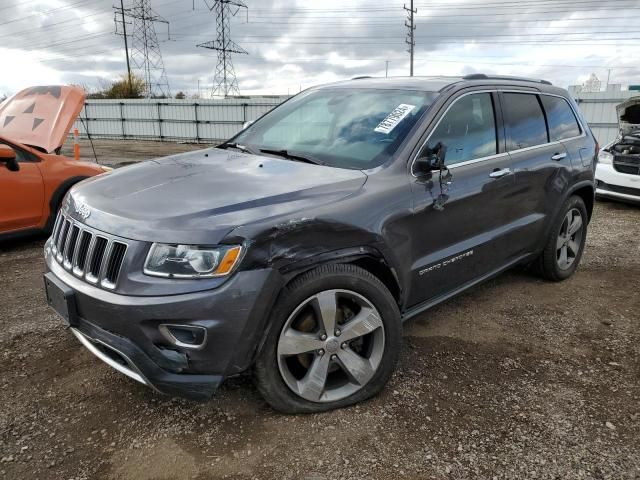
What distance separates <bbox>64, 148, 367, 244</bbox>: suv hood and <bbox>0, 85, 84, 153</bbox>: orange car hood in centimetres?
339

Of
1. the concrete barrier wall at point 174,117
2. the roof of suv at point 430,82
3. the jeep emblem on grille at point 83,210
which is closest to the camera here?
the jeep emblem on grille at point 83,210

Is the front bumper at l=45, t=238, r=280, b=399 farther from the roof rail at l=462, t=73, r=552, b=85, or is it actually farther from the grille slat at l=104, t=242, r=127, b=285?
the roof rail at l=462, t=73, r=552, b=85

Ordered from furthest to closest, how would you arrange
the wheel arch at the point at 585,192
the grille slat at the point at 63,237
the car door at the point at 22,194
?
the car door at the point at 22,194
the wheel arch at the point at 585,192
the grille slat at the point at 63,237

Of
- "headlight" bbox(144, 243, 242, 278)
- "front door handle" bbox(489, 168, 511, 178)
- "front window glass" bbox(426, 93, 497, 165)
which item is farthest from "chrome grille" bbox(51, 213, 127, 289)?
"front door handle" bbox(489, 168, 511, 178)

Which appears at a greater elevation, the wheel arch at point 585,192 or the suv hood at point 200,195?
the suv hood at point 200,195

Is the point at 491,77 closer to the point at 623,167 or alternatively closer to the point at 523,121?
the point at 523,121

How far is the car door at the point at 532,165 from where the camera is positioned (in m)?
3.85

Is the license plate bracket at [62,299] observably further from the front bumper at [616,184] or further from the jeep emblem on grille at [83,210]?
the front bumper at [616,184]

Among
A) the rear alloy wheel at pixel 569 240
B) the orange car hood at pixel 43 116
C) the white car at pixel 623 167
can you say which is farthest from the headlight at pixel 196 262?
the white car at pixel 623 167

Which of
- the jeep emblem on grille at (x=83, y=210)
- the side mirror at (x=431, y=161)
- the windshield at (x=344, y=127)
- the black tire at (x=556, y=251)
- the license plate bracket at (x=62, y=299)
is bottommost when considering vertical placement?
the black tire at (x=556, y=251)

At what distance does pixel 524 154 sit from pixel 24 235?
5111 millimetres

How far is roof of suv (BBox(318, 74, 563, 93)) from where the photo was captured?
3.46 metres

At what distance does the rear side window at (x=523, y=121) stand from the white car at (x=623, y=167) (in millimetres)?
5115

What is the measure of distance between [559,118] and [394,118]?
6.91 ft
